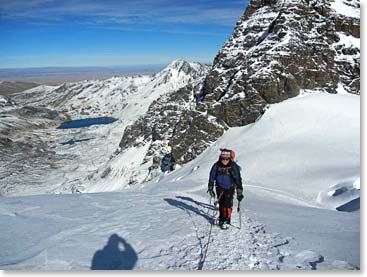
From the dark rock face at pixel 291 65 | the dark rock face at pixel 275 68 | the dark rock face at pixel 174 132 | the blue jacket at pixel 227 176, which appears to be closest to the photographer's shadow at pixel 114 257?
the blue jacket at pixel 227 176

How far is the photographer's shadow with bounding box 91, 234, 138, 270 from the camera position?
8.20 meters

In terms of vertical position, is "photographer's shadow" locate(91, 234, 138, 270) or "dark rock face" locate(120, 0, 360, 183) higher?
"dark rock face" locate(120, 0, 360, 183)

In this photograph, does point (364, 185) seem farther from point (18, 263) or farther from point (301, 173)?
point (301, 173)

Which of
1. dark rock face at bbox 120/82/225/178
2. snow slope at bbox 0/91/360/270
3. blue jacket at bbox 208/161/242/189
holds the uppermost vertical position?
blue jacket at bbox 208/161/242/189

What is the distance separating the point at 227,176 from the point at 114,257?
4.14 m

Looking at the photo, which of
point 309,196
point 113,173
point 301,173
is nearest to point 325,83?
point 301,173

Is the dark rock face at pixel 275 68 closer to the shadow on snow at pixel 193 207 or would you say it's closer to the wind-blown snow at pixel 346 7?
the wind-blown snow at pixel 346 7

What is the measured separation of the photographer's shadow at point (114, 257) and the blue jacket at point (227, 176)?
3280mm

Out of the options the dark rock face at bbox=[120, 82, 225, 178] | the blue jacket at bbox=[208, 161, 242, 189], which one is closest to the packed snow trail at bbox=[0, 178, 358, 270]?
the blue jacket at bbox=[208, 161, 242, 189]

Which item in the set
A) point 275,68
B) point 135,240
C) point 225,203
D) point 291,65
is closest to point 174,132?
point 275,68

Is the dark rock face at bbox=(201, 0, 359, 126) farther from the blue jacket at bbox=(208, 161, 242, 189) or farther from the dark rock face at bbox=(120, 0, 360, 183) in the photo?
the blue jacket at bbox=(208, 161, 242, 189)

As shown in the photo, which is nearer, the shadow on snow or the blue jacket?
the blue jacket

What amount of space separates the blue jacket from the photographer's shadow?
10.8 ft

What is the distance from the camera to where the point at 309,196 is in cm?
1992
